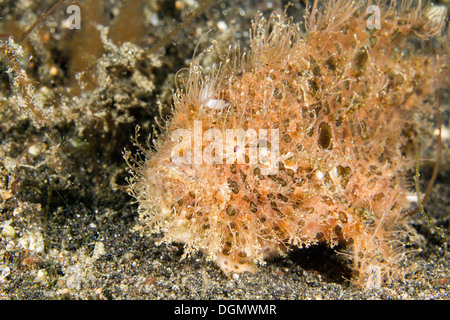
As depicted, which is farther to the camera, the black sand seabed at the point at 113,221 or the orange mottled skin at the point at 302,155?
the black sand seabed at the point at 113,221

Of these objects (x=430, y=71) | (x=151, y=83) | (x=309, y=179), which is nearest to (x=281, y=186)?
(x=309, y=179)
